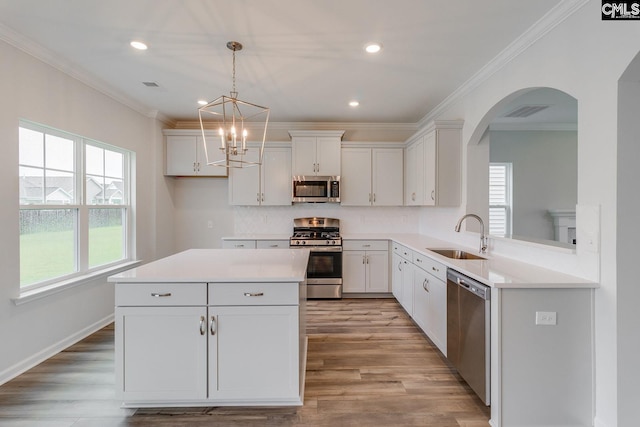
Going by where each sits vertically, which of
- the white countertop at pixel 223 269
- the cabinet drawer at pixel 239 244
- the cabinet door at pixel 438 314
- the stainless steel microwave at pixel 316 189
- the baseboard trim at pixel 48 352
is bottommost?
the baseboard trim at pixel 48 352

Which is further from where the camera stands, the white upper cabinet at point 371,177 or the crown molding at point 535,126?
the crown molding at point 535,126

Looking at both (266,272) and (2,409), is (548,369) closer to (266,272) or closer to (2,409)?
(266,272)

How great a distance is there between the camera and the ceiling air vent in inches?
160

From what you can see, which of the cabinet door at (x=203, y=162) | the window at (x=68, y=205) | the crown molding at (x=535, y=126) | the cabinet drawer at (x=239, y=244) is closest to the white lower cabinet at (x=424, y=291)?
the cabinet drawer at (x=239, y=244)

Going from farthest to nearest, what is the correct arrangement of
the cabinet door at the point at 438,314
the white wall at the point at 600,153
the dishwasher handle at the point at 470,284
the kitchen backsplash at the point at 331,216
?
the kitchen backsplash at the point at 331,216, the cabinet door at the point at 438,314, the dishwasher handle at the point at 470,284, the white wall at the point at 600,153

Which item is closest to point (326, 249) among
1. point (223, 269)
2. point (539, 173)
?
point (223, 269)

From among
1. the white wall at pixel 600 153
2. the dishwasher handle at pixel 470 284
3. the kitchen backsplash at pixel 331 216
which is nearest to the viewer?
the white wall at pixel 600 153

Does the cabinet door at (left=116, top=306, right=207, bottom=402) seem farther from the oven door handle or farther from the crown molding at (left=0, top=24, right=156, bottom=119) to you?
the oven door handle

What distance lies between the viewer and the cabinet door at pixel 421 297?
3041 millimetres

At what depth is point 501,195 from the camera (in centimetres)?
520

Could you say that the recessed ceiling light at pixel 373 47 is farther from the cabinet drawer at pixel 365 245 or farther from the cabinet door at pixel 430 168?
the cabinet drawer at pixel 365 245

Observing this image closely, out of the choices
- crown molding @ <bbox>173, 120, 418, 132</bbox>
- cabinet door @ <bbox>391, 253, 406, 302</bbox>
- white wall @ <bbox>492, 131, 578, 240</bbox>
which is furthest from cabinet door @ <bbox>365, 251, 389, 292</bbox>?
white wall @ <bbox>492, 131, 578, 240</bbox>

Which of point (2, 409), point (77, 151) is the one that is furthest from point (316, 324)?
point (77, 151)

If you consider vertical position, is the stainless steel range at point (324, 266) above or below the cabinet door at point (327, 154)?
below
